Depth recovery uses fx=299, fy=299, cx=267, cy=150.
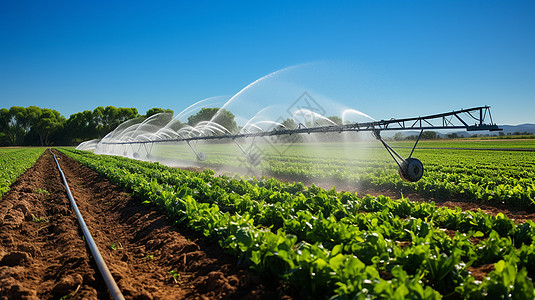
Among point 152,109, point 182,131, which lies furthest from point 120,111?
point 182,131

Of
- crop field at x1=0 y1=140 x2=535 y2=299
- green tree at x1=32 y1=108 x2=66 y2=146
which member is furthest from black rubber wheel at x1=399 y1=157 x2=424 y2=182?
green tree at x1=32 y1=108 x2=66 y2=146

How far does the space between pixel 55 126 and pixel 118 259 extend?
101090 millimetres

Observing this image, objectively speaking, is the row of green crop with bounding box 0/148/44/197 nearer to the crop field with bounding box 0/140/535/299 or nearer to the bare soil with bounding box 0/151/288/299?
the bare soil with bounding box 0/151/288/299

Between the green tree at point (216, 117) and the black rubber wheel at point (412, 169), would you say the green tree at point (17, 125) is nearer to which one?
the green tree at point (216, 117)

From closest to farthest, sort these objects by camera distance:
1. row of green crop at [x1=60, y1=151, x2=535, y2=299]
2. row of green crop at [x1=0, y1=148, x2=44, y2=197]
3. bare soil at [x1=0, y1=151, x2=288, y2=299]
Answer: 1. row of green crop at [x1=60, y1=151, x2=535, y2=299]
2. bare soil at [x1=0, y1=151, x2=288, y2=299]
3. row of green crop at [x1=0, y1=148, x2=44, y2=197]

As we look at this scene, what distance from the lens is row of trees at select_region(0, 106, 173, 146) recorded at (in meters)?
85.1

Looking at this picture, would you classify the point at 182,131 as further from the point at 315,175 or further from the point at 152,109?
the point at 152,109

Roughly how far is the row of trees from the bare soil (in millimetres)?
88742

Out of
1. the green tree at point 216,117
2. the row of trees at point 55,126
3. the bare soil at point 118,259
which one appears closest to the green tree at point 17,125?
the row of trees at point 55,126

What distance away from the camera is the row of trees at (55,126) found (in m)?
85.1

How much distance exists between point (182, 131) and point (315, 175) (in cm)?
1245

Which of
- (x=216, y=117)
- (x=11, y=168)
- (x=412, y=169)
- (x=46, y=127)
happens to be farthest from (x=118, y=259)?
(x=46, y=127)

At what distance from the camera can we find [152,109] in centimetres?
8275

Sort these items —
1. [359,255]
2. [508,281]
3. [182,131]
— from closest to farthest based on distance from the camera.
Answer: [508,281] → [359,255] → [182,131]
